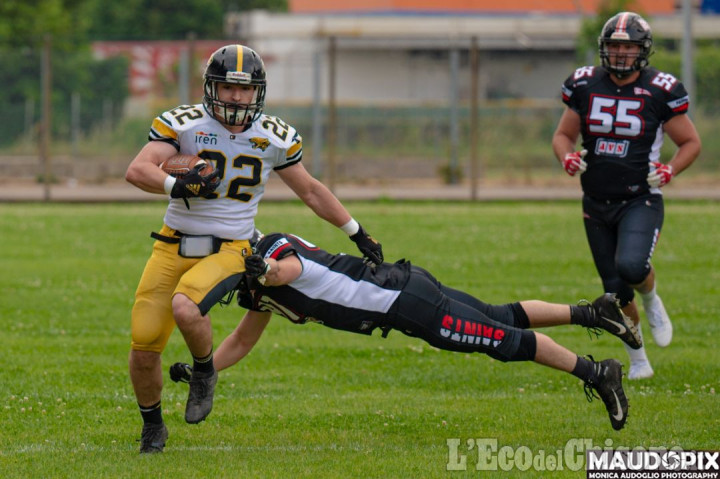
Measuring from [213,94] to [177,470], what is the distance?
191 centimetres

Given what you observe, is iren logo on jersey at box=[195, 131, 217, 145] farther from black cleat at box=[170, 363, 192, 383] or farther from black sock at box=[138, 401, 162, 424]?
black sock at box=[138, 401, 162, 424]

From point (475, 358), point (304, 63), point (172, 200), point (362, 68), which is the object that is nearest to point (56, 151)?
point (304, 63)

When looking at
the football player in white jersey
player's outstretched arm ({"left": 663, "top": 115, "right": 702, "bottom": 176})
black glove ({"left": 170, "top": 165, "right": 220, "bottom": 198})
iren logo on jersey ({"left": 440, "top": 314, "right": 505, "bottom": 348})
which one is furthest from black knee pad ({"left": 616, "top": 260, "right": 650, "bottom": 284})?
black glove ({"left": 170, "top": 165, "right": 220, "bottom": 198})

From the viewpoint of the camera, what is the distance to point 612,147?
322 inches

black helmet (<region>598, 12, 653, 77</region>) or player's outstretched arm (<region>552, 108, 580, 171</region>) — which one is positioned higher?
black helmet (<region>598, 12, 653, 77</region>)

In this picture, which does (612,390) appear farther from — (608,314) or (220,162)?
(220,162)

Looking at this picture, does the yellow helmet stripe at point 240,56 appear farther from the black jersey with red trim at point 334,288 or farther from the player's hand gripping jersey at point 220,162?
the black jersey with red trim at point 334,288

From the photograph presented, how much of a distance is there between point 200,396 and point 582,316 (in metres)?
2.16

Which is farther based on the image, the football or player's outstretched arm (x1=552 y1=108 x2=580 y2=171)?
player's outstretched arm (x1=552 y1=108 x2=580 y2=171)

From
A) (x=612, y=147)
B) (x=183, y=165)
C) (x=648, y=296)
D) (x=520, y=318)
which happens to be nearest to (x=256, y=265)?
(x=183, y=165)

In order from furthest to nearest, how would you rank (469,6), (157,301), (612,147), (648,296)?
Result: (469,6)
(648,296)
(612,147)
(157,301)

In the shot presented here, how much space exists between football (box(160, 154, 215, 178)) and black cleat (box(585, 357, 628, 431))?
7.61 feet

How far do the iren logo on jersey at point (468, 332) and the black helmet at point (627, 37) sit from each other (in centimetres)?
266

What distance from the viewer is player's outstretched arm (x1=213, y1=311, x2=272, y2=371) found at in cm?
679
